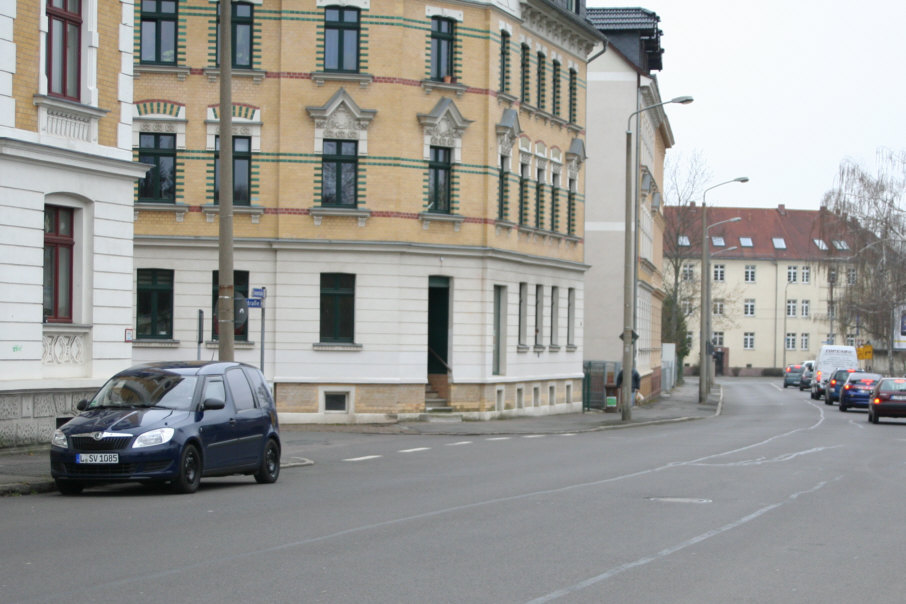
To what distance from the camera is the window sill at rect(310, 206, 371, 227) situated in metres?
33.4

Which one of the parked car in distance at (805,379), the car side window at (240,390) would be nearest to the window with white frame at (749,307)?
the parked car in distance at (805,379)

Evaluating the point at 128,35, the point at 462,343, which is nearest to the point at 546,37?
the point at 462,343

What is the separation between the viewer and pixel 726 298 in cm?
11406

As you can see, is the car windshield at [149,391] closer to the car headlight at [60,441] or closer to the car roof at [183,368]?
the car roof at [183,368]

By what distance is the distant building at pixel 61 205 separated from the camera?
20484 millimetres

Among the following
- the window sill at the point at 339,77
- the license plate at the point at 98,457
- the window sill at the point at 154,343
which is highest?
the window sill at the point at 339,77

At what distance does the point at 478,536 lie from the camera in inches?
470

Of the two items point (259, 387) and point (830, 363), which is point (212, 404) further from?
point (830, 363)

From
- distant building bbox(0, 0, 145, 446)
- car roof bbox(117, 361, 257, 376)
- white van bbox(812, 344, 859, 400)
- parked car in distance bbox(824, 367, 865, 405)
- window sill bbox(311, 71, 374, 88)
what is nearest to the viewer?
car roof bbox(117, 361, 257, 376)

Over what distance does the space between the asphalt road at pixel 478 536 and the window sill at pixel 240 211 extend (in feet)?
41.9

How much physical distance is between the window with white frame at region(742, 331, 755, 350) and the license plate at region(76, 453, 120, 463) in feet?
363

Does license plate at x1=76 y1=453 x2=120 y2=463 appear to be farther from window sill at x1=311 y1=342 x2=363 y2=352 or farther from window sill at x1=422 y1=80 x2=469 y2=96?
window sill at x1=422 y1=80 x2=469 y2=96

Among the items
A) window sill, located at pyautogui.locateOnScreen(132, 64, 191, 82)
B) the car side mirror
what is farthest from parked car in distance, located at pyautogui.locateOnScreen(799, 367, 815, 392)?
the car side mirror

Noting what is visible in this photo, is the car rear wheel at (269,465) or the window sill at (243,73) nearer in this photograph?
the car rear wheel at (269,465)
